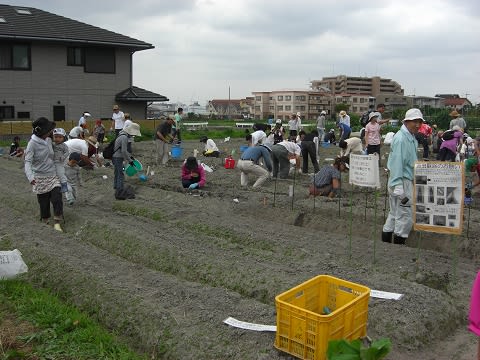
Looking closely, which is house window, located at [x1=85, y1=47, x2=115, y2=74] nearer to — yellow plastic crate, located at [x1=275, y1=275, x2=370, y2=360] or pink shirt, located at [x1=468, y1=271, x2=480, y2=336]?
yellow plastic crate, located at [x1=275, y1=275, x2=370, y2=360]

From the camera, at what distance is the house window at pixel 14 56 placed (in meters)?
24.5

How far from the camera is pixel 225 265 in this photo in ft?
19.2

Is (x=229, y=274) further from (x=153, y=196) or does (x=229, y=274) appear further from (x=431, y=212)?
(x=153, y=196)

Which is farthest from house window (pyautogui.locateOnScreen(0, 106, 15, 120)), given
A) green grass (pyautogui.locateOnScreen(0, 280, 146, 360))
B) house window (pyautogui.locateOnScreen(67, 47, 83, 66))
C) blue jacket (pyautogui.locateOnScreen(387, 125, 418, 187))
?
blue jacket (pyautogui.locateOnScreen(387, 125, 418, 187))

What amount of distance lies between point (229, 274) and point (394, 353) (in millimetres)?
2065

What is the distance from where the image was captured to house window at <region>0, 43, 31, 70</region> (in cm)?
2445

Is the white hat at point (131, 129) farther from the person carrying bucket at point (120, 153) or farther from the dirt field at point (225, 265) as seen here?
the dirt field at point (225, 265)

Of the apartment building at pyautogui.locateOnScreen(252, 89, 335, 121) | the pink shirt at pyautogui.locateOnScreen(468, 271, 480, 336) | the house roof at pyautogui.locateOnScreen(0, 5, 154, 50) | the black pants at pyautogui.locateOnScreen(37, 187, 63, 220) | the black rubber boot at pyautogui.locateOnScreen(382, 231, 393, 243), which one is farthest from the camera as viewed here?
the apartment building at pyautogui.locateOnScreen(252, 89, 335, 121)

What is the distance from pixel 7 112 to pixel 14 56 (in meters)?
2.73

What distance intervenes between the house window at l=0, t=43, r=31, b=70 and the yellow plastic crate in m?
24.1

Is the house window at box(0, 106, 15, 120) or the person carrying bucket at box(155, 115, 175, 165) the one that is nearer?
the person carrying bucket at box(155, 115, 175, 165)

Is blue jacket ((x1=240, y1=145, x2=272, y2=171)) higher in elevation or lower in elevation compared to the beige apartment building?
lower

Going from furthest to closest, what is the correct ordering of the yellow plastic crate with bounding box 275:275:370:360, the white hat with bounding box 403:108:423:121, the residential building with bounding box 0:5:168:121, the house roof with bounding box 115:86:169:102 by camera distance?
the house roof with bounding box 115:86:169:102, the residential building with bounding box 0:5:168:121, the white hat with bounding box 403:108:423:121, the yellow plastic crate with bounding box 275:275:370:360

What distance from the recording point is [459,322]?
477cm
